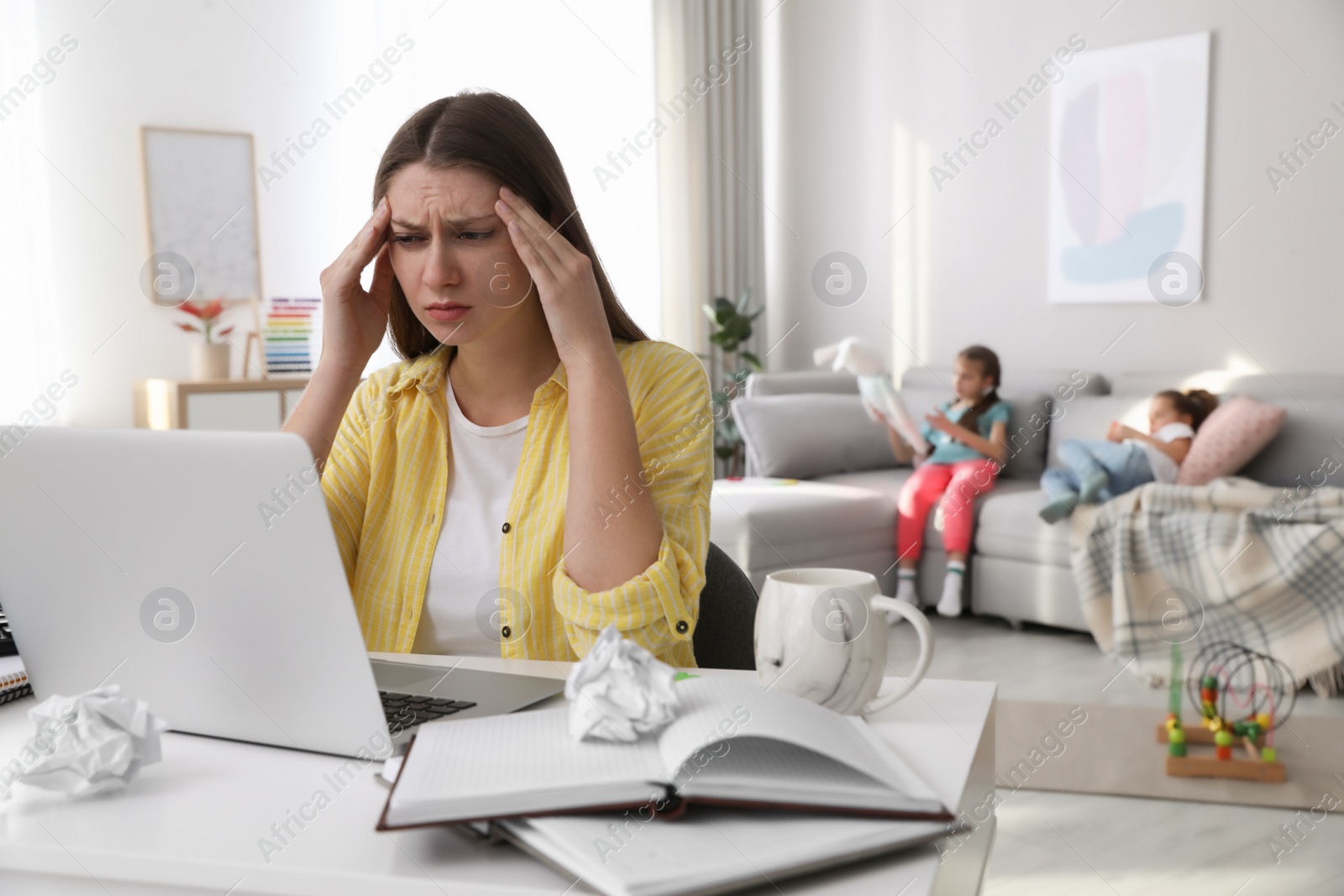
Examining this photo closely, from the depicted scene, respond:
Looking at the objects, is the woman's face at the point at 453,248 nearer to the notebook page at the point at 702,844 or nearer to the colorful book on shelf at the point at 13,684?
the colorful book on shelf at the point at 13,684

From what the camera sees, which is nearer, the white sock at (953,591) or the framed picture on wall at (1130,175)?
the white sock at (953,591)

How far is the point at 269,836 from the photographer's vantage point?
2.15ft

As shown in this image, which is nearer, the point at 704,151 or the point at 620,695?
the point at 620,695

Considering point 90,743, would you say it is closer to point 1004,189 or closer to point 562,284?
point 562,284

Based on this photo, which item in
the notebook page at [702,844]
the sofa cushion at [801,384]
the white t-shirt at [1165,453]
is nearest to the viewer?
the notebook page at [702,844]

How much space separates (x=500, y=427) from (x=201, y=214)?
3.11m

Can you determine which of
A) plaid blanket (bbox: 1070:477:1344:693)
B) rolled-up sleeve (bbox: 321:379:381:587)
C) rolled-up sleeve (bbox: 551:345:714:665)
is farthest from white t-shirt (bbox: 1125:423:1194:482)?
rolled-up sleeve (bbox: 321:379:381:587)

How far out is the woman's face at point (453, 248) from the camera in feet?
3.93

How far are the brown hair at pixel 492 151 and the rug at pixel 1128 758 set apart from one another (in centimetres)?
149

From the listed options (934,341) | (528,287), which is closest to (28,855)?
(528,287)

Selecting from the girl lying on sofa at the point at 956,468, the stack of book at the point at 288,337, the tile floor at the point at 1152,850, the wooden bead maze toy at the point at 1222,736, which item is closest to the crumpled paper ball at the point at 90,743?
the tile floor at the point at 1152,850

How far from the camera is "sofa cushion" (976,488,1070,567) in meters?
3.37

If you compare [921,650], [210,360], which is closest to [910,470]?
[210,360]

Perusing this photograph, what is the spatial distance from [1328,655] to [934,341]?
7.47 feet
